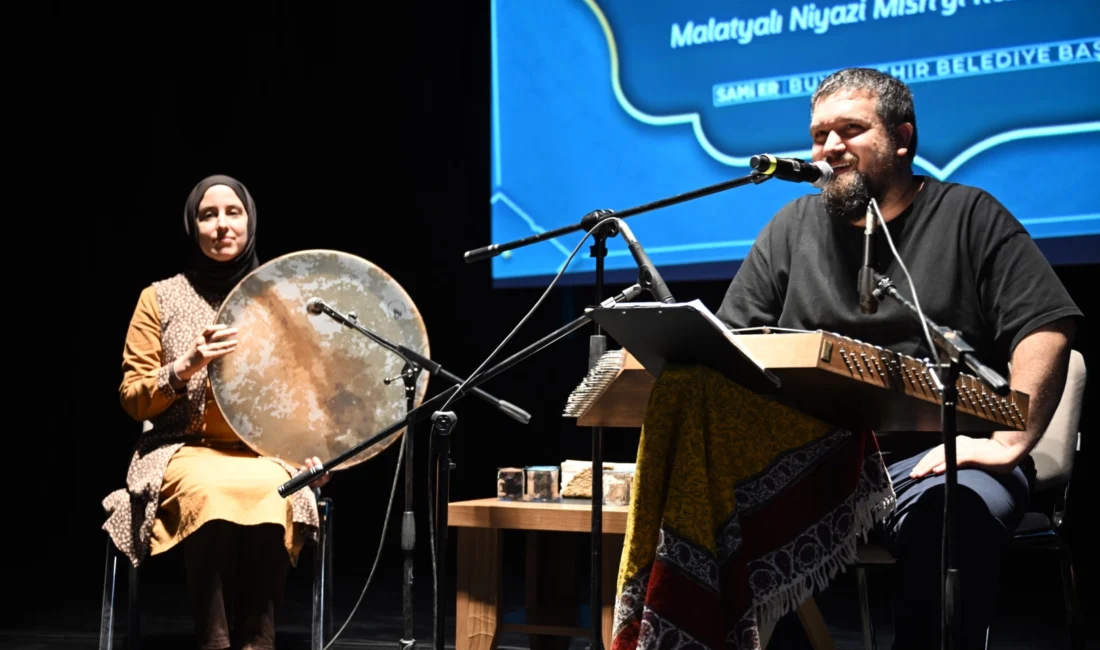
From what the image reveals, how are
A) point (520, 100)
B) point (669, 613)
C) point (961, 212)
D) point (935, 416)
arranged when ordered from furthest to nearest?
point (520, 100) → point (961, 212) → point (935, 416) → point (669, 613)

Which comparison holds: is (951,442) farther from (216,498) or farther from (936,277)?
(216,498)

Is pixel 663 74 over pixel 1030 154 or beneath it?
over

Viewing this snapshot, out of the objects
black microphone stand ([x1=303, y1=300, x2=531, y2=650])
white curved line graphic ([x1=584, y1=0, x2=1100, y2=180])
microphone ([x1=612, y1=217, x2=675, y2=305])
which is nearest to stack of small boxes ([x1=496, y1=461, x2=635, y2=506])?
black microphone stand ([x1=303, y1=300, x2=531, y2=650])

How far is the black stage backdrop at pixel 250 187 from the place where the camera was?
512 cm

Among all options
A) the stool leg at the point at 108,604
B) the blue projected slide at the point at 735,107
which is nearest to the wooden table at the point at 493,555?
the stool leg at the point at 108,604

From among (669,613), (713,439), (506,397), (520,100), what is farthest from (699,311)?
(506,397)

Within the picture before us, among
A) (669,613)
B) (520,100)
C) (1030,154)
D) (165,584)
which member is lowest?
(165,584)

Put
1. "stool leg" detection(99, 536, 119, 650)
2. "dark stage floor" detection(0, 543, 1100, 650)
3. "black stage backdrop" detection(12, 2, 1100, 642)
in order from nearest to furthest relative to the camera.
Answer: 1. "stool leg" detection(99, 536, 119, 650)
2. "dark stage floor" detection(0, 543, 1100, 650)
3. "black stage backdrop" detection(12, 2, 1100, 642)

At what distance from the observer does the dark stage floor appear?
144 inches

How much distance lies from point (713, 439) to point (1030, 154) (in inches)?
83.6

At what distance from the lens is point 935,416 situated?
1971mm

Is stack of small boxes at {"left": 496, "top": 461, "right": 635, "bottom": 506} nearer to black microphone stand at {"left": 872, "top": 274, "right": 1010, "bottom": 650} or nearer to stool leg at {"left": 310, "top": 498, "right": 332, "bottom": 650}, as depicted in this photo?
stool leg at {"left": 310, "top": 498, "right": 332, "bottom": 650}

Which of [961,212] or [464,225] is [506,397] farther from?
[961,212]

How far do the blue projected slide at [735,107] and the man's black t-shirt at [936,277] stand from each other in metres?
1.21
